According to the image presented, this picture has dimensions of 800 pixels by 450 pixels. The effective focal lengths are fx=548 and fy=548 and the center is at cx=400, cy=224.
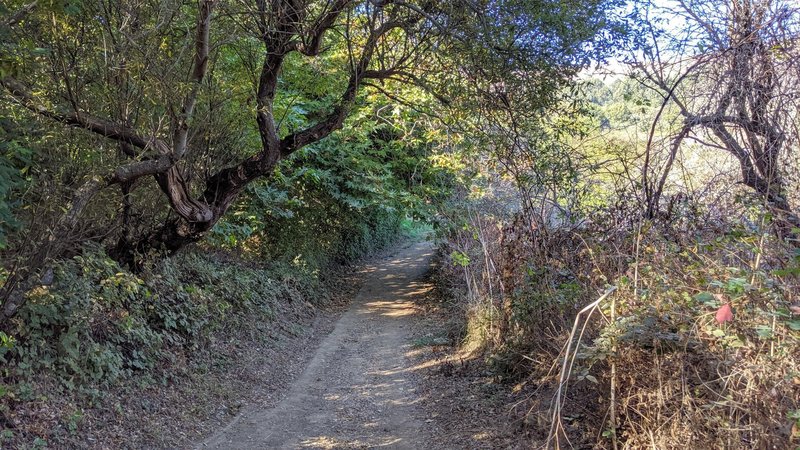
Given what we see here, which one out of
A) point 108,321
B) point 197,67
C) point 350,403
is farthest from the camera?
point 350,403

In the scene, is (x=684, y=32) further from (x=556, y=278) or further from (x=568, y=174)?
(x=556, y=278)

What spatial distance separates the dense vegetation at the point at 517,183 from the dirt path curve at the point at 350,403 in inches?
60.2

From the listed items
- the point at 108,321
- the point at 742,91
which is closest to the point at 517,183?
the point at 742,91

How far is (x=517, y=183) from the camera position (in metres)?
7.91

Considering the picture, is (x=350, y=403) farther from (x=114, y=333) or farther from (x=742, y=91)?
(x=742, y=91)

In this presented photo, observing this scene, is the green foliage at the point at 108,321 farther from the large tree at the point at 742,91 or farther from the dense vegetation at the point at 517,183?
the large tree at the point at 742,91

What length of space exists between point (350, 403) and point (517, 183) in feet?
14.8

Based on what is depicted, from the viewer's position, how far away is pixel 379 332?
1469cm

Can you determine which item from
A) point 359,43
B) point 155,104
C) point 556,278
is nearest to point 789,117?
point 556,278

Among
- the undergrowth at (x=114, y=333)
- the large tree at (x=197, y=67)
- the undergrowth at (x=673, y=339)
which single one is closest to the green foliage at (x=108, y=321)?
the undergrowth at (x=114, y=333)

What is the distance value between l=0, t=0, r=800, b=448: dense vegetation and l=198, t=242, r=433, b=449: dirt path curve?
1528mm

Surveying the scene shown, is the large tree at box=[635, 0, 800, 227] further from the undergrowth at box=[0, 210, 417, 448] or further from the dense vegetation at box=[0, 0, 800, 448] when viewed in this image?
the undergrowth at box=[0, 210, 417, 448]

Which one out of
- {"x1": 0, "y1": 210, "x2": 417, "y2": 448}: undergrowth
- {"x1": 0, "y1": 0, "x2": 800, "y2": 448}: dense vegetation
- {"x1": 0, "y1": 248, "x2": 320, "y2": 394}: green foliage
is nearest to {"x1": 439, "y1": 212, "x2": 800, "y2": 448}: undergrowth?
{"x1": 0, "y1": 0, "x2": 800, "y2": 448}: dense vegetation

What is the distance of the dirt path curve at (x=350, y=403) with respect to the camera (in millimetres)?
7465
